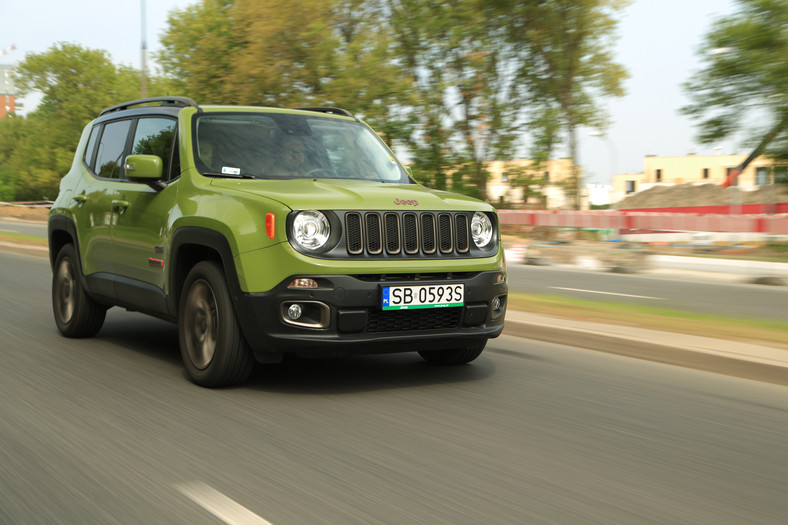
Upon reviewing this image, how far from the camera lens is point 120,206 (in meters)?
6.91

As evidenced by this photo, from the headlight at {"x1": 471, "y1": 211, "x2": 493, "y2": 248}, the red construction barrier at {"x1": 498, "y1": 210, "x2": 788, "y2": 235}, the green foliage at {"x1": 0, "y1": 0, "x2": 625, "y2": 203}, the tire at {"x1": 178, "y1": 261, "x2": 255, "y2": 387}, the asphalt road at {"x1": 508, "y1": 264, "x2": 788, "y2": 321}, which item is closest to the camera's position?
the tire at {"x1": 178, "y1": 261, "x2": 255, "y2": 387}

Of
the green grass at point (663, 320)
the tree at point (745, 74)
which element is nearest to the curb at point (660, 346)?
the green grass at point (663, 320)

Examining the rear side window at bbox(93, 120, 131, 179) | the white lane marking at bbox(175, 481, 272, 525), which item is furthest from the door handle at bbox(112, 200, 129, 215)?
the white lane marking at bbox(175, 481, 272, 525)

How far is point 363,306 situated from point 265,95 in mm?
32290

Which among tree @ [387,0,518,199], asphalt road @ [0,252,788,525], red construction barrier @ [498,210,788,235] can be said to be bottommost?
asphalt road @ [0,252,788,525]

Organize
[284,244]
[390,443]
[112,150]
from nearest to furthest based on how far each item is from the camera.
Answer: [390,443], [284,244], [112,150]

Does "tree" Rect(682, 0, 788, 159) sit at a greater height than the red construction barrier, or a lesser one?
greater

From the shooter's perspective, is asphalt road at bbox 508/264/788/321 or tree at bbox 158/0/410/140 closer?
asphalt road at bbox 508/264/788/321

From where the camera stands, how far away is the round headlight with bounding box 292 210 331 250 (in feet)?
17.3

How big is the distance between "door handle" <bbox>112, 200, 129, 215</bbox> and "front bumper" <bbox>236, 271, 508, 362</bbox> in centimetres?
193

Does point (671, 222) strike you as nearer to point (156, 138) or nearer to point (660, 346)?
point (660, 346)

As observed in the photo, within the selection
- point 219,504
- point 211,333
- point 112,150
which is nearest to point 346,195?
point 211,333

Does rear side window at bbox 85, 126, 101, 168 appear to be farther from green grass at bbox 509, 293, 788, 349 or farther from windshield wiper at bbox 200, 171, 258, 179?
green grass at bbox 509, 293, 788, 349

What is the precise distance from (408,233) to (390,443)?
62.5 inches
